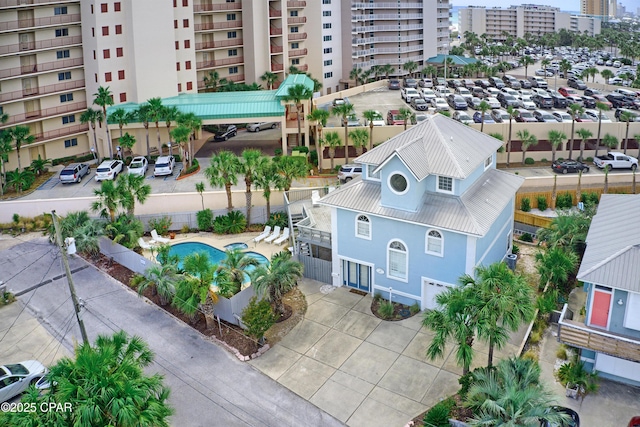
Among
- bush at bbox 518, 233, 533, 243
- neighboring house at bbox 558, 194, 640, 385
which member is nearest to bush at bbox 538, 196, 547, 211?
bush at bbox 518, 233, 533, 243

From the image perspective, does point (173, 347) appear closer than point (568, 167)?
Yes

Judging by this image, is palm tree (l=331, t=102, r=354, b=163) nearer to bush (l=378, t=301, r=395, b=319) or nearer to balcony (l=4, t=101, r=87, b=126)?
balcony (l=4, t=101, r=87, b=126)

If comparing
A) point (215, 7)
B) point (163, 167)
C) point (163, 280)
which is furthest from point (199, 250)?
point (215, 7)

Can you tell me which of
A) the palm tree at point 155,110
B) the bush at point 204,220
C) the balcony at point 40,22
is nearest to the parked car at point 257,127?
the palm tree at point 155,110

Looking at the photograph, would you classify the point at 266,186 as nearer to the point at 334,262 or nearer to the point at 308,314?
the point at 334,262

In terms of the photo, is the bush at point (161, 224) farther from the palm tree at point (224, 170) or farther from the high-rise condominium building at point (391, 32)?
the high-rise condominium building at point (391, 32)

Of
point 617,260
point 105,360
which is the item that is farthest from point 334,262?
point 105,360

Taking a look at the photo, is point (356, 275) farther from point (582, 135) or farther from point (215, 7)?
point (215, 7)
